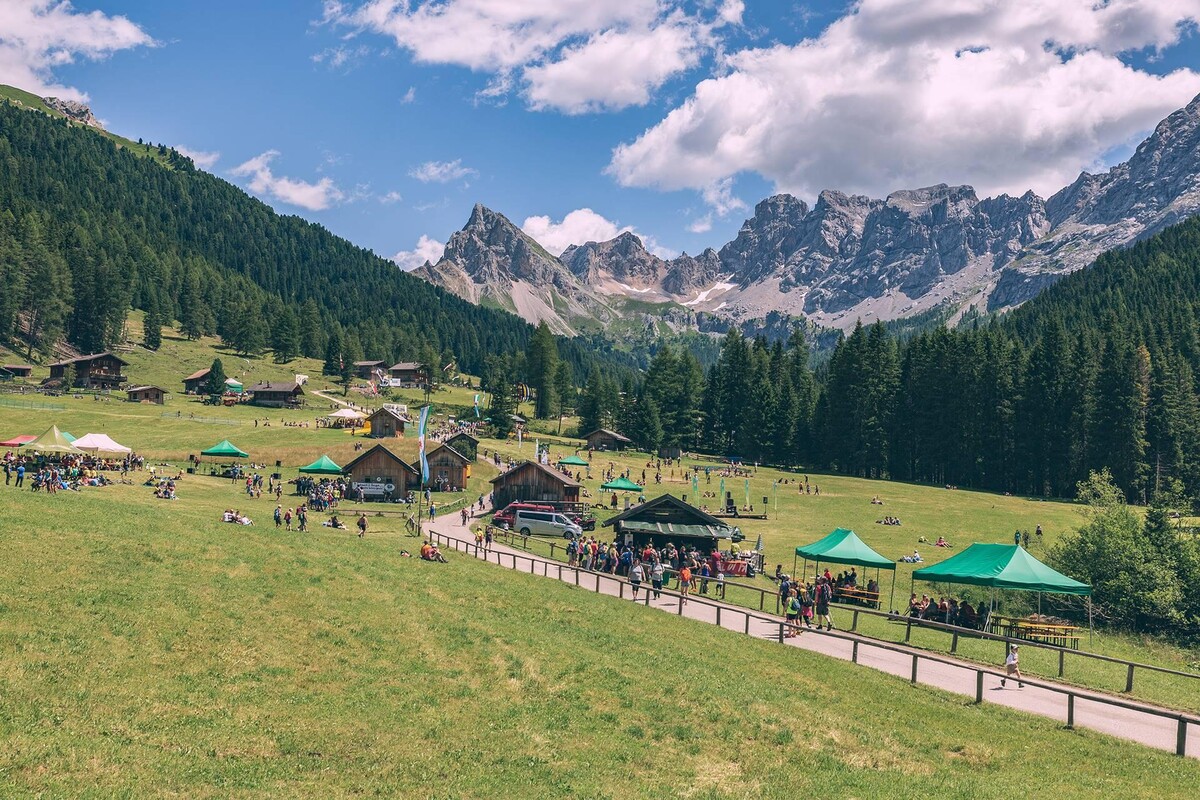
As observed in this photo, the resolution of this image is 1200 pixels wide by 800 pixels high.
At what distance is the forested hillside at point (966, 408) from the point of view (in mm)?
91188

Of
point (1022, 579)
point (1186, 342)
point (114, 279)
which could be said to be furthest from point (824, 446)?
point (114, 279)

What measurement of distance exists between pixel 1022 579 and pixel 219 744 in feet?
90.6

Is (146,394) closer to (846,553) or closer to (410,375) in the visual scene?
(410,375)

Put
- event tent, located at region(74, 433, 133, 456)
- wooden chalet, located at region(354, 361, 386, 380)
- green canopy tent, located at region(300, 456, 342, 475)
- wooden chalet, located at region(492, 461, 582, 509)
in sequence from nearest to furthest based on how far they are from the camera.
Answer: event tent, located at region(74, 433, 133, 456) < wooden chalet, located at region(492, 461, 582, 509) < green canopy tent, located at region(300, 456, 342, 475) < wooden chalet, located at region(354, 361, 386, 380)

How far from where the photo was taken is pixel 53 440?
50.8 meters

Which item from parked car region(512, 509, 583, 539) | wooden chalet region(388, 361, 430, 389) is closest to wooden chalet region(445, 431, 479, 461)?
parked car region(512, 509, 583, 539)

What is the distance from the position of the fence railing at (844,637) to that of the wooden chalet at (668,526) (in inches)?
353

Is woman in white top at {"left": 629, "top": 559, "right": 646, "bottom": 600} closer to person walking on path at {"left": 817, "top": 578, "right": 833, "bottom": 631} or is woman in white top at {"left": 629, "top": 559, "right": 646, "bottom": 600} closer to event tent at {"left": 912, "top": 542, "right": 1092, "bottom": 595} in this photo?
person walking on path at {"left": 817, "top": 578, "right": 833, "bottom": 631}

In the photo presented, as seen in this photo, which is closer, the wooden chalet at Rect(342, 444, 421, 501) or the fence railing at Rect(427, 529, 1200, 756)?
the fence railing at Rect(427, 529, 1200, 756)

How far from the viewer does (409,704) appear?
15.8 meters

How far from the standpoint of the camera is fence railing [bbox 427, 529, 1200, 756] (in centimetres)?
1666

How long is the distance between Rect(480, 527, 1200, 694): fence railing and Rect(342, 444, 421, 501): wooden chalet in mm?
16717

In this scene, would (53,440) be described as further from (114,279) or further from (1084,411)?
(1084,411)

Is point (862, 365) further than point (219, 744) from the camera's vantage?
Yes
